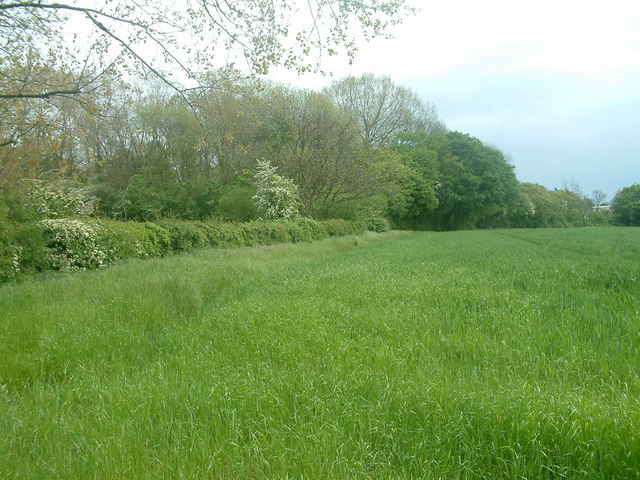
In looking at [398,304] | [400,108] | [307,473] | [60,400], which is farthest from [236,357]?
[400,108]

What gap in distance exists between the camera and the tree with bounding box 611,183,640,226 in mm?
77025

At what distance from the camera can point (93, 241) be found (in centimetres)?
1131

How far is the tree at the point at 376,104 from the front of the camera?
4691cm

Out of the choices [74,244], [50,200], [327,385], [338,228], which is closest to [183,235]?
[50,200]

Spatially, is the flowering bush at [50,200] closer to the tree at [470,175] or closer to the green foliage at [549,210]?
the tree at [470,175]

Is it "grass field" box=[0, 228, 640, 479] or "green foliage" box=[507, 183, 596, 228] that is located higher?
"green foliage" box=[507, 183, 596, 228]

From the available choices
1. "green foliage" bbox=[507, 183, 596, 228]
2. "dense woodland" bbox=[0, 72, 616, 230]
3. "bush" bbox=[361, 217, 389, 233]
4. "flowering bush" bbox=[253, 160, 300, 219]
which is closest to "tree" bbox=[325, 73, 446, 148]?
"dense woodland" bbox=[0, 72, 616, 230]

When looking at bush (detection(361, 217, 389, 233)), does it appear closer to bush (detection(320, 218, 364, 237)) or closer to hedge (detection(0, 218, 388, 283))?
bush (detection(320, 218, 364, 237))

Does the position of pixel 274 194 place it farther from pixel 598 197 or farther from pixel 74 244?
pixel 598 197

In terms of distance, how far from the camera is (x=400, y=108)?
170 ft

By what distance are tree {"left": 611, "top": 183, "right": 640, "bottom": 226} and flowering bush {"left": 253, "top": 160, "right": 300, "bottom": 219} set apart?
75934 mm

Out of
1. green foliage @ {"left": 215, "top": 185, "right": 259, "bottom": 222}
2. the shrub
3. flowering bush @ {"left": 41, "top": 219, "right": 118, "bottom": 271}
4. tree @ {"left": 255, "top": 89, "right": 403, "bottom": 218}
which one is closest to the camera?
flowering bush @ {"left": 41, "top": 219, "right": 118, "bottom": 271}

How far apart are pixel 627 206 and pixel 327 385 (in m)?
96.2

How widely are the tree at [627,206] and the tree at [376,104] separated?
5277 cm
